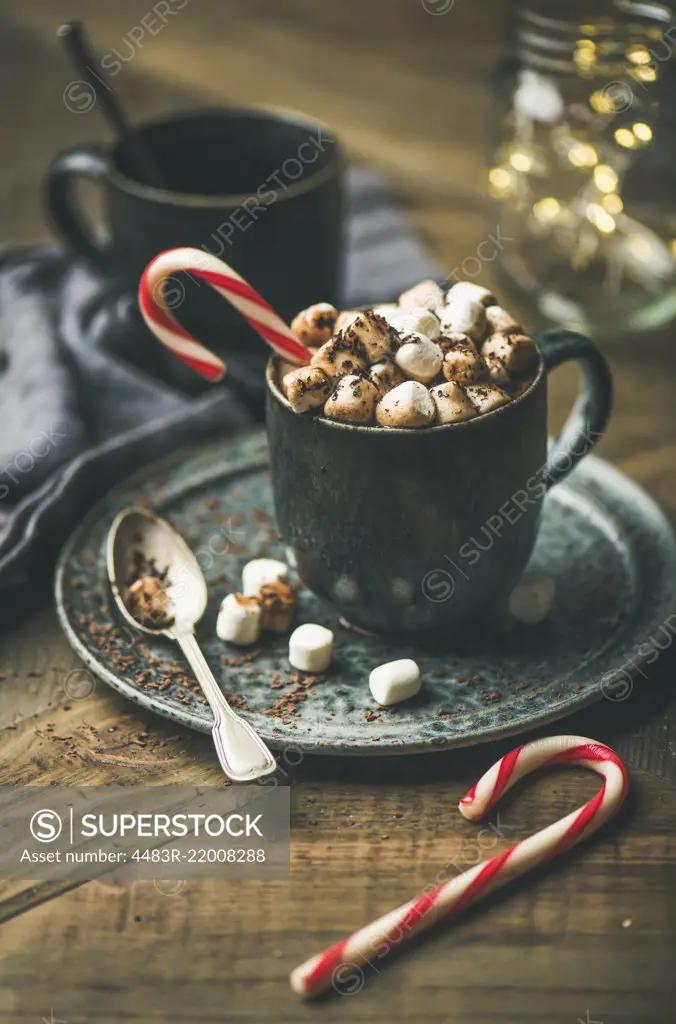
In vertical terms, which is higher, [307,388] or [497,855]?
[307,388]

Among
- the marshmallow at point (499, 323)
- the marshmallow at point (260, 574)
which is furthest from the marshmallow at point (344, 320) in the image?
the marshmallow at point (260, 574)

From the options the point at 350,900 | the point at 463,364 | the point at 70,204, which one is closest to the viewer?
the point at 350,900

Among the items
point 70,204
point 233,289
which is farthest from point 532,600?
point 70,204

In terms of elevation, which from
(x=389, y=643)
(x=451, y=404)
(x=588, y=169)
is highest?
(x=451, y=404)

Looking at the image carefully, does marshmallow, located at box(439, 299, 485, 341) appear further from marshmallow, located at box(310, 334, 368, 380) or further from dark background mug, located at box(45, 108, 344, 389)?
dark background mug, located at box(45, 108, 344, 389)

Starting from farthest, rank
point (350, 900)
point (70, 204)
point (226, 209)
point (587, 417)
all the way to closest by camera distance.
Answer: point (70, 204) < point (226, 209) < point (587, 417) < point (350, 900)

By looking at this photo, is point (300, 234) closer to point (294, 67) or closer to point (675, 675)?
point (675, 675)

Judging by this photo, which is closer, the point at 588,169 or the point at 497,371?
the point at 497,371

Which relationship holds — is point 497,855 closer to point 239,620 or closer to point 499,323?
point 239,620

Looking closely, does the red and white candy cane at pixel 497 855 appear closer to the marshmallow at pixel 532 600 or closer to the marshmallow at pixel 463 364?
the marshmallow at pixel 532 600

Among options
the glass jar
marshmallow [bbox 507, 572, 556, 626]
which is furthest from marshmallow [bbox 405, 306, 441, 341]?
the glass jar
